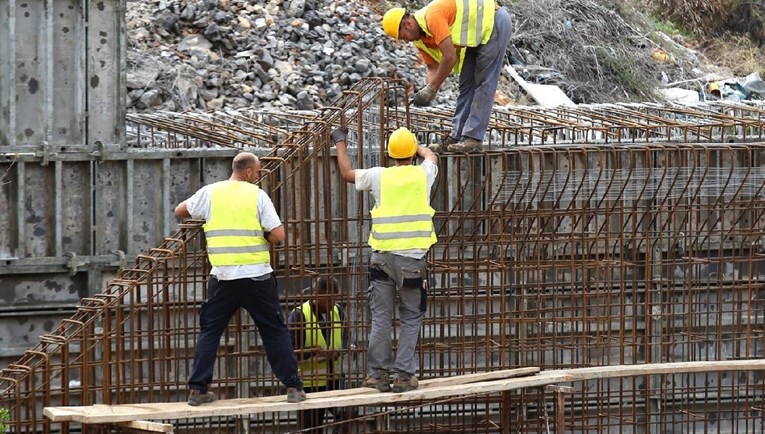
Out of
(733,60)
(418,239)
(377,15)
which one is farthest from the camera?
(733,60)

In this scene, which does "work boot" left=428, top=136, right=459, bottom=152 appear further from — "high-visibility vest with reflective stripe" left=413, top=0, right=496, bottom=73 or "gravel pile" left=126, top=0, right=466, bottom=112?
"gravel pile" left=126, top=0, right=466, bottom=112

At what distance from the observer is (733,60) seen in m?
26.1

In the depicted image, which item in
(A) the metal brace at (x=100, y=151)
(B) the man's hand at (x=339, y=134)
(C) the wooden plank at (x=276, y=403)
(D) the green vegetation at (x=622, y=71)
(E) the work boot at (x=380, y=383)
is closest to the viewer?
(C) the wooden plank at (x=276, y=403)

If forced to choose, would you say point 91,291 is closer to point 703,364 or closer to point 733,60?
point 703,364

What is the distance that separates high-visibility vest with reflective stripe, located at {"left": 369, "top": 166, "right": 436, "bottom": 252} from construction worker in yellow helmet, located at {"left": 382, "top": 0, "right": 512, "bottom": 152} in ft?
2.59

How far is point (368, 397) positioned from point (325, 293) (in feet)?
3.77

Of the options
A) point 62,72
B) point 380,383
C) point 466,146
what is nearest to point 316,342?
point 380,383

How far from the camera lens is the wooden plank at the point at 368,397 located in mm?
10227

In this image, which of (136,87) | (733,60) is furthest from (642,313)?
Result: (733,60)

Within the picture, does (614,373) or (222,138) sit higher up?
(222,138)

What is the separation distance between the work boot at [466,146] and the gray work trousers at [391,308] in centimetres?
114

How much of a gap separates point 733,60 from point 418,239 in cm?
1680

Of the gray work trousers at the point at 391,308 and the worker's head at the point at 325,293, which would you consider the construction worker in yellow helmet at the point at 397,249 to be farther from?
the worker's head at the point at 325,293

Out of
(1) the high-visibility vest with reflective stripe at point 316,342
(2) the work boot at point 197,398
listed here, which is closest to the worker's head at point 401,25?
(1) the high-visibility vest with reflective stripe at point 316,342
